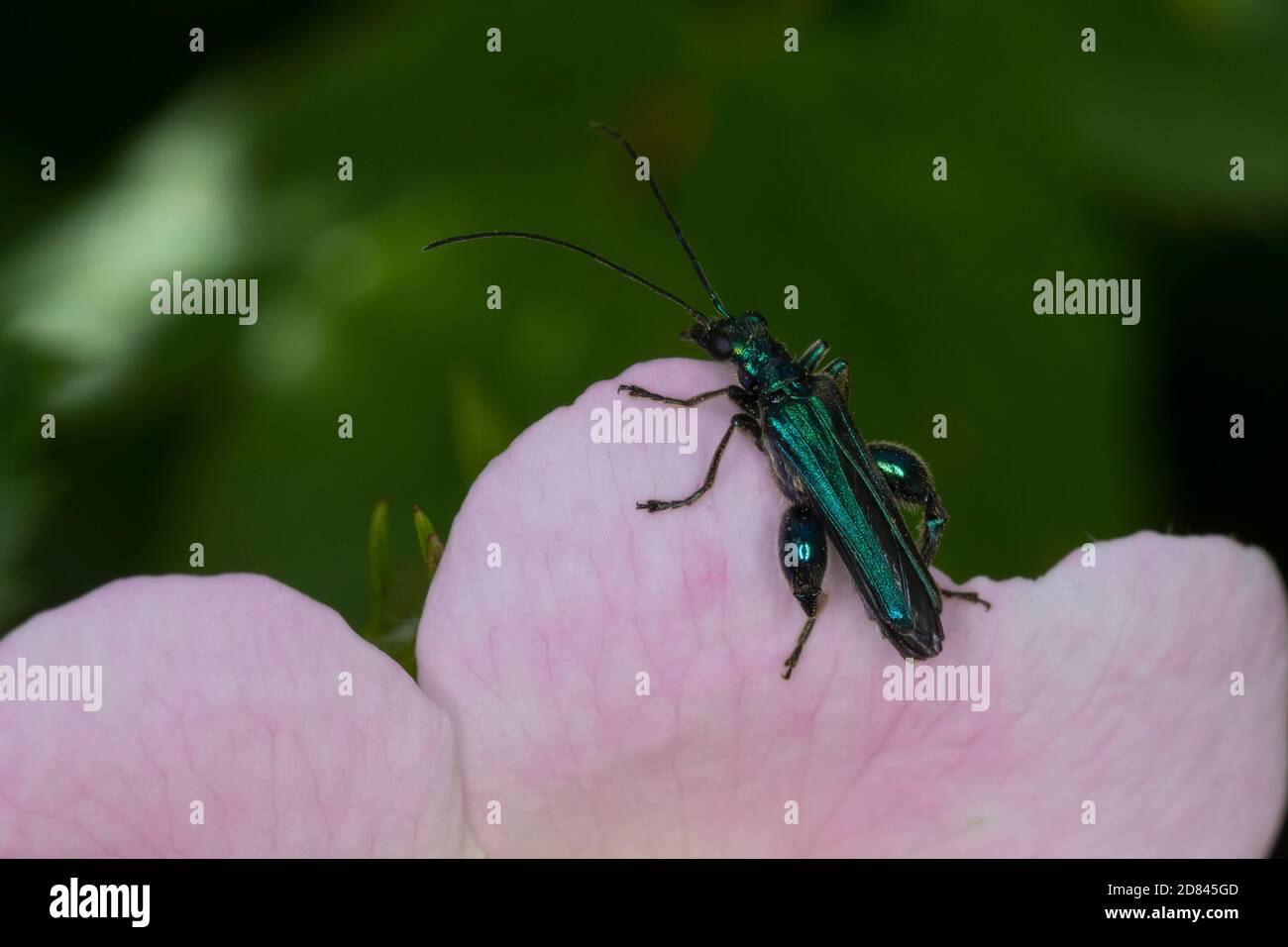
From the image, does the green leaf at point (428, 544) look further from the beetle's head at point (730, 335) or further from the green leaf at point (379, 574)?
the beetle's head at point (730, 335)

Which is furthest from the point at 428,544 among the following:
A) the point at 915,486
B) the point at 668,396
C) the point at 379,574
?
the point at 915,486

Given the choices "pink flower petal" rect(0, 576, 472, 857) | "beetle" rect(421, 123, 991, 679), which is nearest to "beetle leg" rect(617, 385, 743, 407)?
"beetle" rect(421, 123, 991, 679)

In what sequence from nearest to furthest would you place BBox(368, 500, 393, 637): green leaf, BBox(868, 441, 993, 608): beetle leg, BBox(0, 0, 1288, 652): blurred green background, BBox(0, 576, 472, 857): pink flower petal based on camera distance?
BBox(0, 576, 472, 857): pink flower petal, BBox(368, 500, 393, 637): green leaf, BBox(868, 441, 993, 608): beetle leg, BBox(0, 0, 1288, 652): blurred green background

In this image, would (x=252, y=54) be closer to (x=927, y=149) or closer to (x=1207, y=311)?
(x=927, y=149)

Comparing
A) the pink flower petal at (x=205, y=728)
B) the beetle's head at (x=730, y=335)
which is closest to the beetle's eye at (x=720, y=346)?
the beetle's head at (x=730, y=335)

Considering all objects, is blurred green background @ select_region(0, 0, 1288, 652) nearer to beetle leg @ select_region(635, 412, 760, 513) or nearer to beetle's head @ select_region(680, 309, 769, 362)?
beetle's head @ select_region(680, 309, 769, 362)

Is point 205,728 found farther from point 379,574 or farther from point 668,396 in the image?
point 668,396
